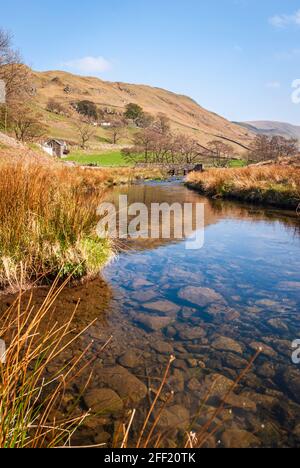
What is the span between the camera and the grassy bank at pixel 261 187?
601 inches

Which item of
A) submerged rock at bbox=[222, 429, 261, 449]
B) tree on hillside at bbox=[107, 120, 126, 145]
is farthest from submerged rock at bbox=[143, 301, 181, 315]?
tree on hillside at bbox=[107, 120, 126, 145]

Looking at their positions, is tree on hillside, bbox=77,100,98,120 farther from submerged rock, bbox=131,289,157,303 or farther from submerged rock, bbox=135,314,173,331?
submerged rock, bbox=135,314,173,331

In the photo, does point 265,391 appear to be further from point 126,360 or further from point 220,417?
point 126,360

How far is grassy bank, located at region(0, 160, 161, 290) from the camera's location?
4957mm

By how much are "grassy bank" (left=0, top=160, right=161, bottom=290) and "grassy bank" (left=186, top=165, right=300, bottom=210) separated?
37.4 feet

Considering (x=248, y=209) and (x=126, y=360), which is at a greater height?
(x=248, y=209)

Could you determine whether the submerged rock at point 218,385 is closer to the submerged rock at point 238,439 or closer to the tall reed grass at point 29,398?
the submerged rock at point 238,439

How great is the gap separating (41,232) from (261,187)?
46.1 feet

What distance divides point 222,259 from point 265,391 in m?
4.51

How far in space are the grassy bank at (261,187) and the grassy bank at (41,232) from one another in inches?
449

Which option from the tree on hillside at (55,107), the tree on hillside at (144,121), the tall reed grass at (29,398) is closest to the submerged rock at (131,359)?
the tall reed grass at (29,398)

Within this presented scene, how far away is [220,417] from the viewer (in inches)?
111

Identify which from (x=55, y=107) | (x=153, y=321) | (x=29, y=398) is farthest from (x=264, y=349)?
(x=55, y=107)
